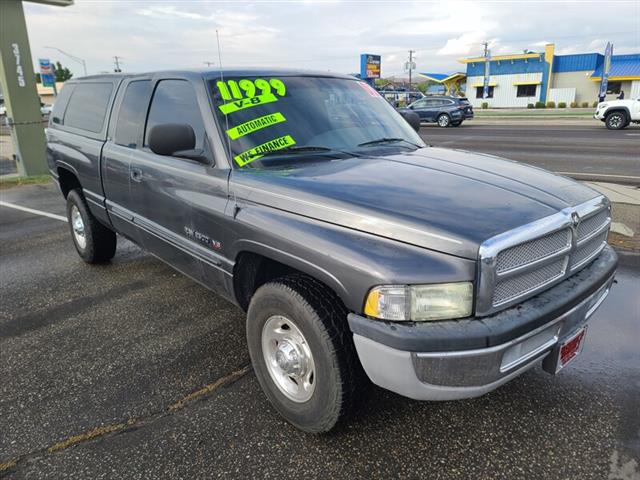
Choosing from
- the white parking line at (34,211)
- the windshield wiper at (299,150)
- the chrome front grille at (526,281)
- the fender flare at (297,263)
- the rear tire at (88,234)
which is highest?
the windshield wiper at (299,150)

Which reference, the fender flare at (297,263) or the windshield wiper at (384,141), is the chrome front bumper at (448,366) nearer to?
the fender flare at (297,263)

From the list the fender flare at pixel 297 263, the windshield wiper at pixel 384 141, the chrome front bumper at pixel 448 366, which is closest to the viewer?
the chrome front bumper at pixel 448 366

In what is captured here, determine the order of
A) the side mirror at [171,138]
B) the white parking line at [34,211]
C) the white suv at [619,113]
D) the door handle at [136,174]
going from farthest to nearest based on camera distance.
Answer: the white suv at [619,113], the white parking line at [34,211], the door handle at [136,174], the side mirror at [171,138]

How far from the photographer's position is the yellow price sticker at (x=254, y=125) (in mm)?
2910

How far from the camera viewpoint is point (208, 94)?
3051mm

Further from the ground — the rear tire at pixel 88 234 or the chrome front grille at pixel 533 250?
the chrome front grille at pixel 533 250

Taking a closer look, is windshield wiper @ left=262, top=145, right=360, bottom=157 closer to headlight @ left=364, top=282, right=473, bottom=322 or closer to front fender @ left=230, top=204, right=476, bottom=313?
front fender @ left=230, top=204, right=476, bottom=313

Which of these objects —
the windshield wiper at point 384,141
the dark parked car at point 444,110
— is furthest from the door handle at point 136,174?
the dark parked car at point 444,110

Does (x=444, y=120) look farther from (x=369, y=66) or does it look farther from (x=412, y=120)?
(x=369, y=66)

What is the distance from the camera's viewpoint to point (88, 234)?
16.1ft

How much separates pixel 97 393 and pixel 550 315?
255 cm

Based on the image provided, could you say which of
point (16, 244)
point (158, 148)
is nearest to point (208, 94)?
point (158, 148)

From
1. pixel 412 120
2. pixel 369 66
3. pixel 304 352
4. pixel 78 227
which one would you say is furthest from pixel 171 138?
pixel 369 66

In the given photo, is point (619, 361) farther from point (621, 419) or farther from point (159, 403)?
point (159, 403)
